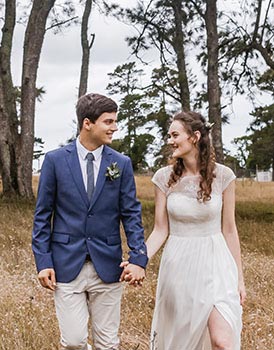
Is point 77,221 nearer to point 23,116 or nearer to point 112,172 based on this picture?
point 112,172

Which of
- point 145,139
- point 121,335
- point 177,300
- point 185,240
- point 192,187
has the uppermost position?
point 145,139

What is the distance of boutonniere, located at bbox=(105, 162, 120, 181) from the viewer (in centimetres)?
383

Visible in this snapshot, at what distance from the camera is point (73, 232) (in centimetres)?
Answer: 378

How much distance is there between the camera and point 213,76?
15773 mm

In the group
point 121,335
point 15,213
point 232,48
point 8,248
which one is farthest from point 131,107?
point 121,335

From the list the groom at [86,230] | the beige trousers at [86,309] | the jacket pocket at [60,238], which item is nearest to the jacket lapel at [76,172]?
the groom at [86,230]

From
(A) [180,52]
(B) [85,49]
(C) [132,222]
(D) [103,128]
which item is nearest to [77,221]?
(C) [132,222]

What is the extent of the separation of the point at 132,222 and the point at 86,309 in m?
0.53

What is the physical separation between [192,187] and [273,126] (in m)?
42.5

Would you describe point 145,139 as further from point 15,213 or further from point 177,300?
point 177,300

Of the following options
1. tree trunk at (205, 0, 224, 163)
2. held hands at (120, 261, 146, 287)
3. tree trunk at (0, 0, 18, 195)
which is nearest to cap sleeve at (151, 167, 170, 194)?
held hands at (120, 261, 146, 287)

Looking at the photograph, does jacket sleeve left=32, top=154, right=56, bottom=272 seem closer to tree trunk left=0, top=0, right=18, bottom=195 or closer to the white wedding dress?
the white wedding dress

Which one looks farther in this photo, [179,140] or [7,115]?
[7,115]

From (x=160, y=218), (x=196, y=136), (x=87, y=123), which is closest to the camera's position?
(x=87, y=123)
